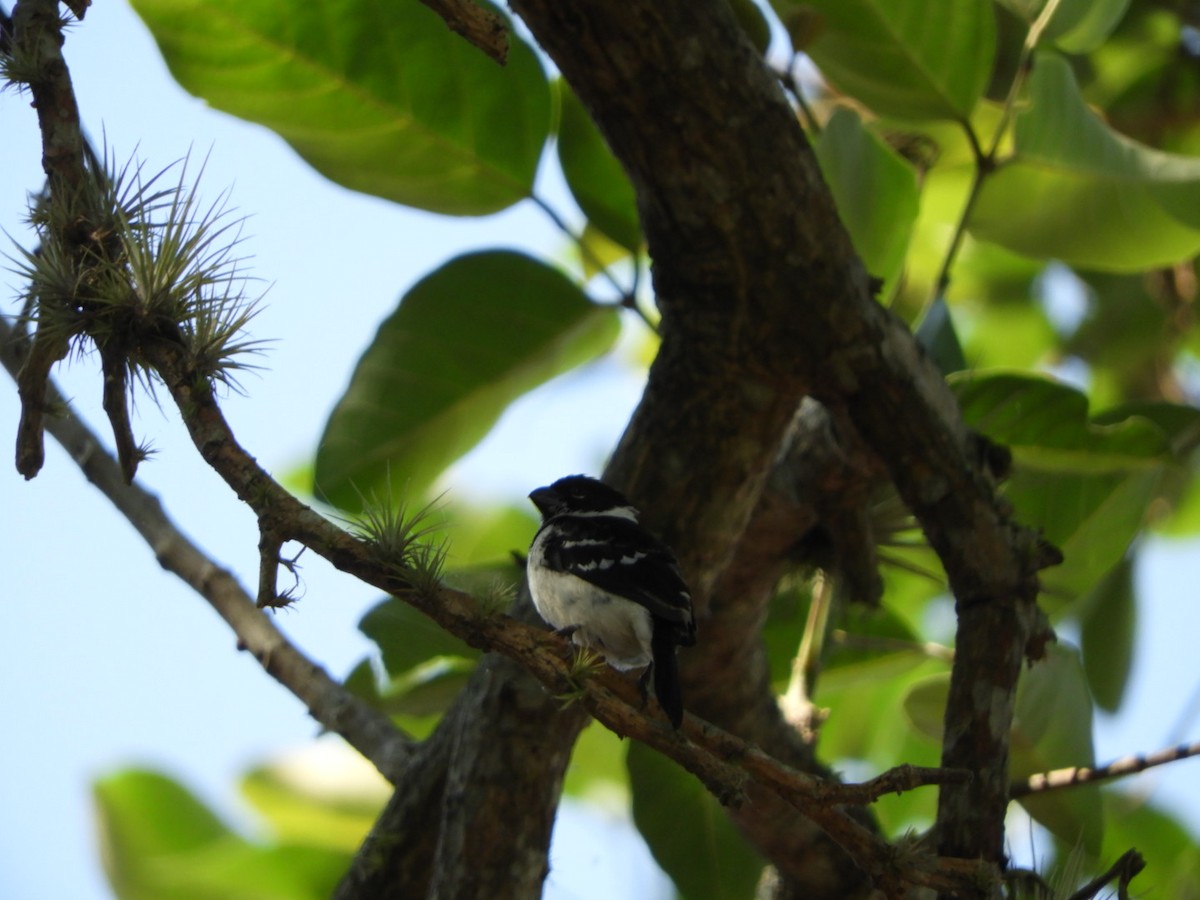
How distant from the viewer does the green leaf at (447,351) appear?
310 centimetres

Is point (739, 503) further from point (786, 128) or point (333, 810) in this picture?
point (333, 810)

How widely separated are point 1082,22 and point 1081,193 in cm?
44

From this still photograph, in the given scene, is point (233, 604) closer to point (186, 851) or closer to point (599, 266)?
point (186, 851)

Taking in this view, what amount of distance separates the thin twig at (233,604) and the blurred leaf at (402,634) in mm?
152

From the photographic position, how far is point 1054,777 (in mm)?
2582

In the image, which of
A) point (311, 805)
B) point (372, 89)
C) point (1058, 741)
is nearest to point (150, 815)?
point (311, 805)

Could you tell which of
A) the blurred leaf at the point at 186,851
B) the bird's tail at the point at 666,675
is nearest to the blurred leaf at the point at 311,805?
the blurred leaf at the point at 186,851

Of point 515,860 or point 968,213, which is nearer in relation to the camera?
point 515,860

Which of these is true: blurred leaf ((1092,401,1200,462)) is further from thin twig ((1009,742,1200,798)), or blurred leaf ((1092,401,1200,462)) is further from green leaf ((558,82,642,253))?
green leaf ((558,82,642,253))

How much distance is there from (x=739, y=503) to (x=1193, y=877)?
1.97 metres

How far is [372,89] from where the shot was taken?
2.91 meters

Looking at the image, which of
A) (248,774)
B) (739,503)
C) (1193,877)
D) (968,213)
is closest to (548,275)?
(739,503)

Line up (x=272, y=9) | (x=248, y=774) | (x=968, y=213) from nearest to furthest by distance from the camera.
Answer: (x=272, y=9) → (x=968, y=213) → (x=248, y=774)

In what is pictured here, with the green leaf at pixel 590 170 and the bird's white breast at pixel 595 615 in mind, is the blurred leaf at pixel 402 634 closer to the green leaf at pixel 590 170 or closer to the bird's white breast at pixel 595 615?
the bird's white breast at pixel 595 615
